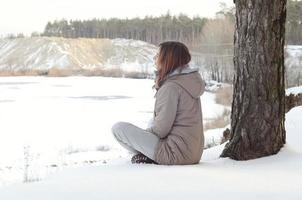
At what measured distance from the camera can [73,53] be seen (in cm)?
9519

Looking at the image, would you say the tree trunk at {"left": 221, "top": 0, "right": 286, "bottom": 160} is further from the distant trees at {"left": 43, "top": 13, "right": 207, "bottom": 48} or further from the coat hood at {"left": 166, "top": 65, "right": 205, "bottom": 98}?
the distant trees at {"left": 43, "top": 13, "right": 207, "bottom": 48}

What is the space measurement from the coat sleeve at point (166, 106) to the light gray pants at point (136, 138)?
0.10 metres

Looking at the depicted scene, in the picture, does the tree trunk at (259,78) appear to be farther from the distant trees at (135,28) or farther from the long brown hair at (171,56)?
the distant trees at (135,28)

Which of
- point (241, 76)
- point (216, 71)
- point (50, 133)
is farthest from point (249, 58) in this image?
point (216, 71)

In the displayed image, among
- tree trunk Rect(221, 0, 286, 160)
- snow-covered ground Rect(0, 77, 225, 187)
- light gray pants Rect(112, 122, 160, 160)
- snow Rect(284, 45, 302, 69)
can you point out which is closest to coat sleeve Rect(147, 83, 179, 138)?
light gray pants Rect(112, 122, 160, 160)

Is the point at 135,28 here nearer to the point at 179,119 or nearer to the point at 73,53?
the point at 73,53

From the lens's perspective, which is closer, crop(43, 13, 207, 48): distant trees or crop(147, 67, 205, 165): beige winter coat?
crop(147, 67, 205, 165): beige winter coat

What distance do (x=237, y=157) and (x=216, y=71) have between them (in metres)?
42.1

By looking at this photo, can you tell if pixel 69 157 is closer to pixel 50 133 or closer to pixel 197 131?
pixel 50 133

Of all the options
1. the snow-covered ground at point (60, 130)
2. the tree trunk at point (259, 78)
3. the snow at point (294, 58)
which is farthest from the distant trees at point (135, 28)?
the tree trunk at point (259, 78)

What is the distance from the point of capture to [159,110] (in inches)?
160

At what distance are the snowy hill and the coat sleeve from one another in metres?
80.4

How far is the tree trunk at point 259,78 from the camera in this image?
4324mm

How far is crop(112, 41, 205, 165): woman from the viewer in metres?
4.00
